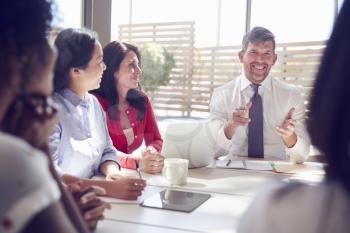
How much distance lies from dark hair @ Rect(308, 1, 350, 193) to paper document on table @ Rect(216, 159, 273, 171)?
1388 mm

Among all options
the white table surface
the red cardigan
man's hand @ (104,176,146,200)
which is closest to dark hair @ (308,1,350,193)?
the white table surface

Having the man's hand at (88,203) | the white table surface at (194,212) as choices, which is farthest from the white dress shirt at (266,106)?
the man's hand at (88,203)

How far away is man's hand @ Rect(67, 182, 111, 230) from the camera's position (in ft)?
3.63

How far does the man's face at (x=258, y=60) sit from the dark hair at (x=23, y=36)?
7.54ft

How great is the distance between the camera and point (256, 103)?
2.80 meters

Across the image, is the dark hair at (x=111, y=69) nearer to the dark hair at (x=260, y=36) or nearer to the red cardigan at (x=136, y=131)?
the red cardigan at (x=136, y=131)

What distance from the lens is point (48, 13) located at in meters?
0.62

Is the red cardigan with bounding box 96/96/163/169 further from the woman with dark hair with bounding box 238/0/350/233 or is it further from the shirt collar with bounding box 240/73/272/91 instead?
the woman with dark hair with bounding box 238/0/350/233

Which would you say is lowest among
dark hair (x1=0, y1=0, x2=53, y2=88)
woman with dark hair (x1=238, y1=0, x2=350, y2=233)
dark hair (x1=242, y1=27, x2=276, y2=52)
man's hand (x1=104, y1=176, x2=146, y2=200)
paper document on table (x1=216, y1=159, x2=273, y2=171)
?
paper document on table (x1=216, y1=159, x2=273, y2=171)

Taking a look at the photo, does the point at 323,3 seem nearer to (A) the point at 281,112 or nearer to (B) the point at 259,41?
(B) the point at 259,41

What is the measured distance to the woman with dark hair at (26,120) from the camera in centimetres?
48

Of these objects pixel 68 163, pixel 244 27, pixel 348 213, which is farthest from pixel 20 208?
pixel 244 27

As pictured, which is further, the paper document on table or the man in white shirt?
the man in white shirt

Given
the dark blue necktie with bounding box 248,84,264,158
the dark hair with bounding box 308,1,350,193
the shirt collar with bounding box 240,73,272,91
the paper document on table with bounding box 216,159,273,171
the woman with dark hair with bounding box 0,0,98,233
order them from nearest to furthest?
the woman with dark hair with bounding box 0,0,98,233
the dark hair with bounding box 308,1,350,193
the paper document on table with bounding box 216,159,273,171
the dark blue necktie with bounding box 248,84,264,158
the shirt collar with bounding box 240,73,272,91
